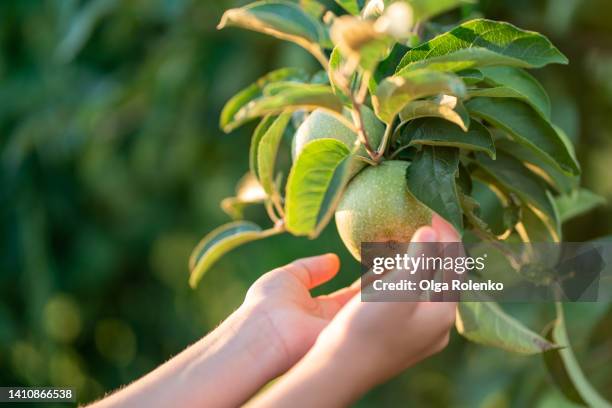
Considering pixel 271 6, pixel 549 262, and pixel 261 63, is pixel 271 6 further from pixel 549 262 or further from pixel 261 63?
pixel 261 63

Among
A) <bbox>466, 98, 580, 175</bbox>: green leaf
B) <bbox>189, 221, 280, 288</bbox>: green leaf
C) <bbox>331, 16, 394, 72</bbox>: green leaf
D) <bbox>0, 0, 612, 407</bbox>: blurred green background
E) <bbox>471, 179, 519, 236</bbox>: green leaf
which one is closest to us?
<bbox>331, 16, 394, 72</bbox>: green leaf

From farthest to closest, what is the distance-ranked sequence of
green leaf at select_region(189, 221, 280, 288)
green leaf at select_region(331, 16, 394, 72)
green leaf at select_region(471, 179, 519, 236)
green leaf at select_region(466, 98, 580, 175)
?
1. green leaf at select_region(471, 179, 519, 236)
2. green leaf at select_region(189, 221, 280, 288)
3. green leaf at select_region(466, 98, 580, 175)
4. green leaf at select_region(331, 16, 394, 72)

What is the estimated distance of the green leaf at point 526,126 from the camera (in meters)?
0.59

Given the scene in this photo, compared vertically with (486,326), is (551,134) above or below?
above

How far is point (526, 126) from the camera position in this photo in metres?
0.59

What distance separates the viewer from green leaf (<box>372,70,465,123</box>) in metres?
0.47

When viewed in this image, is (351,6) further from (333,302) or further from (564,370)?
(564,370)

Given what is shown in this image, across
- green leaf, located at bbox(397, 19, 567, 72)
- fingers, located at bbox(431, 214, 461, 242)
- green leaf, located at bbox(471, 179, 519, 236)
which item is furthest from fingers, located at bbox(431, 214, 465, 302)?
green leaf, located at bbox(471, 179, 519, 236)

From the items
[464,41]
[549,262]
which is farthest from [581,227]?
[464,41]

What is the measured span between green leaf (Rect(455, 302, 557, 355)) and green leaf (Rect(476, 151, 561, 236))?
3.1 inches

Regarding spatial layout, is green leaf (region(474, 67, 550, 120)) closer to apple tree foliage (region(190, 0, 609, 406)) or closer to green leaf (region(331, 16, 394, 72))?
apple tree foliage (region(190, 0, 609, 406))

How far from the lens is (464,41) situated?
0.56 meters

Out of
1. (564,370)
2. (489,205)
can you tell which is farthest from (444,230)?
(489,205)

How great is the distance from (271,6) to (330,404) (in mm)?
255
